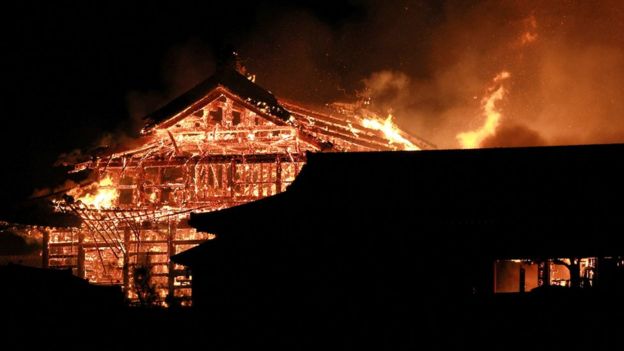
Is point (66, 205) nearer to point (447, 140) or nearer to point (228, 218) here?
point (228, 218)

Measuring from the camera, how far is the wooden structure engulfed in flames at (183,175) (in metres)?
24.5

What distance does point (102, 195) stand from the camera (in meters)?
26.0

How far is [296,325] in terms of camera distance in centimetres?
1506

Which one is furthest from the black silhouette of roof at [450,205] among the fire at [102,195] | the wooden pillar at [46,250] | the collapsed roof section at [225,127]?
the wooden pillar at [46,250]

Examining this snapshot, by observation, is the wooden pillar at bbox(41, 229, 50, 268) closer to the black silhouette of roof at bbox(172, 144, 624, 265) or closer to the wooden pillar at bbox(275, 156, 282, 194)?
the wooden pillar at bbox(275, 156, 282, 194)

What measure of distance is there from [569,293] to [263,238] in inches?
237

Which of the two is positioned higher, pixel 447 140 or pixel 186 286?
pixel 447 140

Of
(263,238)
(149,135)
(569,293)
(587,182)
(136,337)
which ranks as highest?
(149,135)

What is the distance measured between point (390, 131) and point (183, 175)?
8.64m

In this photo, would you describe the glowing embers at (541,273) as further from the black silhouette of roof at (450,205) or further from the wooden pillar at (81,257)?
the wooden pillar at (81,257)

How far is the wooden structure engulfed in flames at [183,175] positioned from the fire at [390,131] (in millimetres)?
2711

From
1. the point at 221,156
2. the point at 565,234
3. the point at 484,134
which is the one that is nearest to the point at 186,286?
the point at 221,156

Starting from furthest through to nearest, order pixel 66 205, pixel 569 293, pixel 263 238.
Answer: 1. pixel 66 205
2. pixel 263 238
3. pixel 569 293

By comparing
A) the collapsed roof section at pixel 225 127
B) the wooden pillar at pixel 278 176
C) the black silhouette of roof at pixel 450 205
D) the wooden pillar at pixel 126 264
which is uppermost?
the collapsed roof section at pixel 225 127
